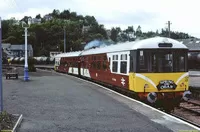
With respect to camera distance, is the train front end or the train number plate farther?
the train number plate

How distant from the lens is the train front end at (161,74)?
1445cm

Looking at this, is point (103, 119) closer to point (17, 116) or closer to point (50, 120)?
point (50, 120)

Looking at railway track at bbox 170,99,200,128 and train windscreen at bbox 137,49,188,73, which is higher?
train windscreen at bbox 137,49,188,73

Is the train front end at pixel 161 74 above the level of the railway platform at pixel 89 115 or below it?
above

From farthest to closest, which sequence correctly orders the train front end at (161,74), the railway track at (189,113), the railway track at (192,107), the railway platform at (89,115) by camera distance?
the railway track at (192,107)
the railway track at (189,113)
the train front end at (161,74)
the railway platform at (89,115)

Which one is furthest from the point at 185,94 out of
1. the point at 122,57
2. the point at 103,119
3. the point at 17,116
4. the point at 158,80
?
the point at 17,116

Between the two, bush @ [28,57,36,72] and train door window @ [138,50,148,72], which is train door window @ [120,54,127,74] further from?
bush @ [28,57,36,72]

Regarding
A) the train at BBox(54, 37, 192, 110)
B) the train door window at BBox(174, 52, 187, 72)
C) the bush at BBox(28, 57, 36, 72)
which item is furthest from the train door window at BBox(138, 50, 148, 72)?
the bush at BBox(28, 57, 36, 72)

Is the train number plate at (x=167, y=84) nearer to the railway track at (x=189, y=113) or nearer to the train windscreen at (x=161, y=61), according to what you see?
the train windscreen at (x=161, y=61)

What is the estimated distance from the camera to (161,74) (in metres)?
14.6

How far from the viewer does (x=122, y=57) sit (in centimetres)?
1662

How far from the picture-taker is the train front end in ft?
47.4

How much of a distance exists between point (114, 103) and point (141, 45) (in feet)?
8.31

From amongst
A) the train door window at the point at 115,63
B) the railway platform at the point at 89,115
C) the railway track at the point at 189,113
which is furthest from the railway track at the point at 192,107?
the train door window at the point at 115,63
